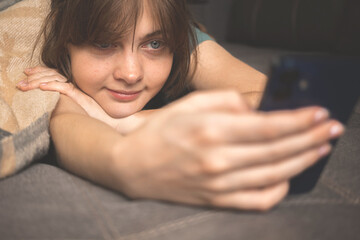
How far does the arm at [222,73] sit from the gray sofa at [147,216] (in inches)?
17.7

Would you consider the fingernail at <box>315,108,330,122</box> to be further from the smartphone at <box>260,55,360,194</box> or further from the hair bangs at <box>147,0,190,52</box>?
the hair bangs at <box>147,0,190,52</box>

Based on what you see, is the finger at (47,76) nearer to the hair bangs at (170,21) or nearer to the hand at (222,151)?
the hair bangs at (170,21)

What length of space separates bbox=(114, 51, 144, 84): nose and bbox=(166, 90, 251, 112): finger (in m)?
0.39

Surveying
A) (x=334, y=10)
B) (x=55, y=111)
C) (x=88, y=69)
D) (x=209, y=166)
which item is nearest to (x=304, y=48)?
(x=334, y=10)

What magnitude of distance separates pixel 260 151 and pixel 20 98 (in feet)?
1.83

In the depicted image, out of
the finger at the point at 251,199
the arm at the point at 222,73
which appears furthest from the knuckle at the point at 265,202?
the arm at the point at 222,73

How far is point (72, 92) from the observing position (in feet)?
2.64

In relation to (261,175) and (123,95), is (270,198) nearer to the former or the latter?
(261,175)

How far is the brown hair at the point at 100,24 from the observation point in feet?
2.34

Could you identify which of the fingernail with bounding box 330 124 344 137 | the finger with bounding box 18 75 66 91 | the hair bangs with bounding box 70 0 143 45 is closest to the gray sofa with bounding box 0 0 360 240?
the fingernail with bounding box 330 124 344 137

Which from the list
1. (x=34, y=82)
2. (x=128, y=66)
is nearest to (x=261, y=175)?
(x=128, y=66)

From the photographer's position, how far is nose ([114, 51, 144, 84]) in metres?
0.74

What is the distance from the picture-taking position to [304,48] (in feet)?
6.37

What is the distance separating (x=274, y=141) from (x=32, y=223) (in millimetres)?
347
